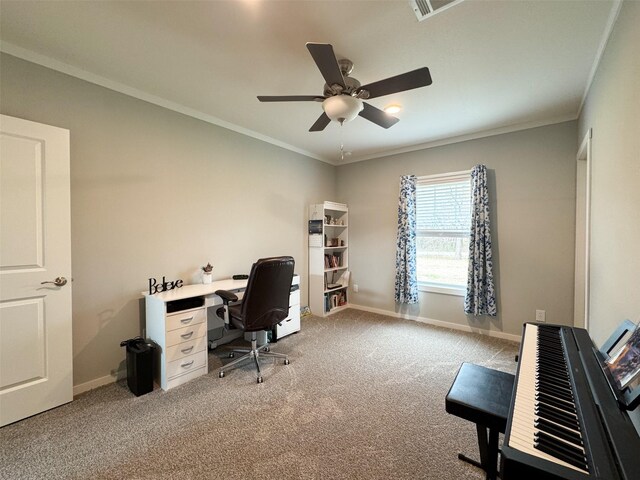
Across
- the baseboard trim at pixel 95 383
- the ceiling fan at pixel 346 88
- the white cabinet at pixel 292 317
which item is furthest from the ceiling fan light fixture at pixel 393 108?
the baseboard trim at pixel 95 383

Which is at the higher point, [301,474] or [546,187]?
[546,187]

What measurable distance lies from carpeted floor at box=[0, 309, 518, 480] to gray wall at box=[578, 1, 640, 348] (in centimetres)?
112

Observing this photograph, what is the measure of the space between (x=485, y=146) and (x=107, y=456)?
4500 mm

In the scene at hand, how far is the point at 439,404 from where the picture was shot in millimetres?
1988

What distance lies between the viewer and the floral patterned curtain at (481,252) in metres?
3.23

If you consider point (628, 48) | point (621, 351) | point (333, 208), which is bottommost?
point (621, 351)

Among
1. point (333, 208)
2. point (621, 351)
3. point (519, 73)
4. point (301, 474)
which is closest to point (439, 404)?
point (301, 474)

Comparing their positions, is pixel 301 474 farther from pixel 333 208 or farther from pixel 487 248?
pixel 333 208

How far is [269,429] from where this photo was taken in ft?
5.70

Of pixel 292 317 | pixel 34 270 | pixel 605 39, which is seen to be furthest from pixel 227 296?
pixel 605 39

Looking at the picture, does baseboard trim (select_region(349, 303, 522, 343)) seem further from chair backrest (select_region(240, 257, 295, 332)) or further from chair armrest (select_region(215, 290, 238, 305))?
chair armrest (select_region(215, 290, 238, 305))

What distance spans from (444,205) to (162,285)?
358 centimetres

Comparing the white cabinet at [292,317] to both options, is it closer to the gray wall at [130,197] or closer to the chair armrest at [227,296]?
the gray wall at [130,197]

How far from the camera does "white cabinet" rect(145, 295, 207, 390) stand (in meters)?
2.18
